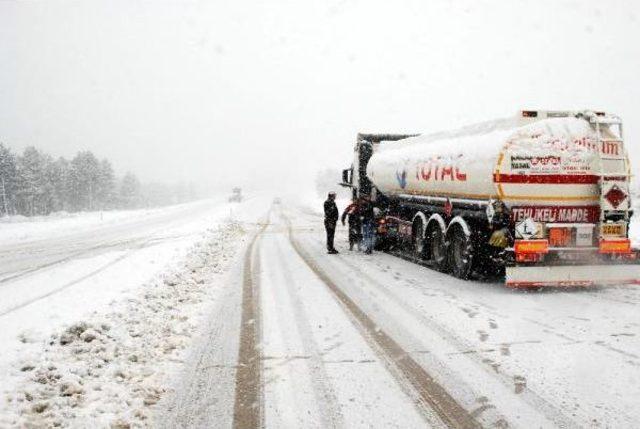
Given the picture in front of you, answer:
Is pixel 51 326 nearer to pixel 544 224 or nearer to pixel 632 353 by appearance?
pixel 632 353

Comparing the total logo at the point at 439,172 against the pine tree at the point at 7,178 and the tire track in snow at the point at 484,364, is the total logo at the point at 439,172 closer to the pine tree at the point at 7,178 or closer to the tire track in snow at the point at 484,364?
the tire track in snow at the point at 484,364

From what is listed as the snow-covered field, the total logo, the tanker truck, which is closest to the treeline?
the snow-covered field

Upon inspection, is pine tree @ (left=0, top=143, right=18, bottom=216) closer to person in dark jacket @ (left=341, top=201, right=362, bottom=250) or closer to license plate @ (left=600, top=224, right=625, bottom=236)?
person in dark jacket @ (left=341, top=201, right=362, bottom=250)

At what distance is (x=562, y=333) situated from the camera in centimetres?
613

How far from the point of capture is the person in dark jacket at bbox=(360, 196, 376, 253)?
15.0 m

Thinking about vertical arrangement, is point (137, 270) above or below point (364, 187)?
below

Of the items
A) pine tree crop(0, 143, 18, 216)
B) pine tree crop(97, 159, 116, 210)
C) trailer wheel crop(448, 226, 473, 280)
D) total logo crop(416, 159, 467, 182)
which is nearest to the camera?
trailer wheel crop(448, 226, 473, 280)

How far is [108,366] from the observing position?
501cm

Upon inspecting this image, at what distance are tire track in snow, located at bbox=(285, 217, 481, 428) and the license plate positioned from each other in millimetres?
4795

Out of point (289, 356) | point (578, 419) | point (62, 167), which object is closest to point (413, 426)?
point (578, 419)

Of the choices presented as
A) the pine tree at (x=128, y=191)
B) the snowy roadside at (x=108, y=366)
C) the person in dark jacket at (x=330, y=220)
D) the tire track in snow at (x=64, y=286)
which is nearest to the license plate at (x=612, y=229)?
the snowy roadside at (x=108, y=366)

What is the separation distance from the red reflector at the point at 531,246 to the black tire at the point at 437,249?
2.48 metres

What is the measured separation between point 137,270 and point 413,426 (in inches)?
344

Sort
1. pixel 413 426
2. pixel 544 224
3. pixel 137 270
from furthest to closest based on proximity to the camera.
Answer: pixel 137 270
pixel 544 224
pixel 413 426
